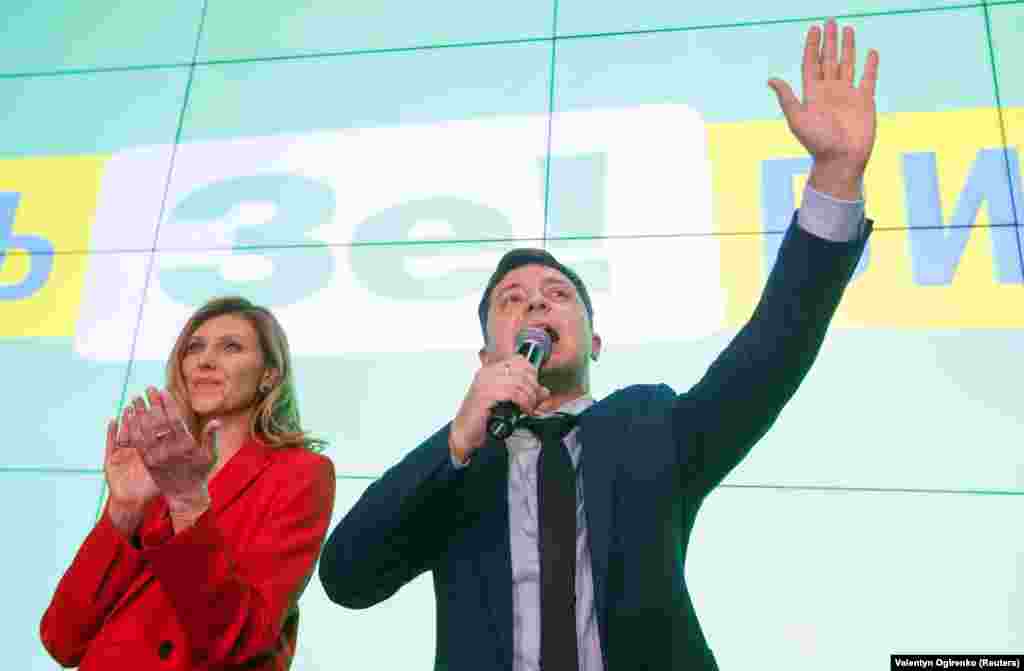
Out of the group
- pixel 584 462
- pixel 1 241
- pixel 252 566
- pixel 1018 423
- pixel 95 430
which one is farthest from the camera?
pixel 1 241

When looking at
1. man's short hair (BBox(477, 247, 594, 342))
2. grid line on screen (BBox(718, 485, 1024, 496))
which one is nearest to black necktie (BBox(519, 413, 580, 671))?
man's short hair (BBox(477, 247, 594, 342))

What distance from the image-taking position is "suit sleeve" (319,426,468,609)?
1183 mm

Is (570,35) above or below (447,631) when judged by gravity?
above

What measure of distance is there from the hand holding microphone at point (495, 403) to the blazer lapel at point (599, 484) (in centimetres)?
12

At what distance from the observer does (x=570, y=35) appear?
2664mm

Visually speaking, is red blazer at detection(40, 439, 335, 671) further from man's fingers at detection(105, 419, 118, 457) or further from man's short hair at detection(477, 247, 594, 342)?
man's short hair at detection(477, 247, 594, 342)

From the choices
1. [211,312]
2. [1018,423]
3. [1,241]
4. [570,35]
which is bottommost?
[1018,423]

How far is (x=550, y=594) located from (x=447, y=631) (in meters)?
0.16

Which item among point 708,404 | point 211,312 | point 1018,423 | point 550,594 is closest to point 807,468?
point 1018,423

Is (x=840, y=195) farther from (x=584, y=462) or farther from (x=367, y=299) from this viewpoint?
(x=367, y=299)

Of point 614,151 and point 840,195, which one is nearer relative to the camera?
point 840,195

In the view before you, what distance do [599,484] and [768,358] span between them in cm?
26

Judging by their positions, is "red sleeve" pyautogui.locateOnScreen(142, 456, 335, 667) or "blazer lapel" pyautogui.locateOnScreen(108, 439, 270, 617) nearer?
"red sleeve" pyautogui.locateOnScreen(142, 456, 335, 667)

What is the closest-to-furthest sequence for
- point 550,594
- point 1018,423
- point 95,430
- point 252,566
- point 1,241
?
1. point 550,594
2. point 252,566
3. point 1018,423
4. point 95,430
5. point 1,241
